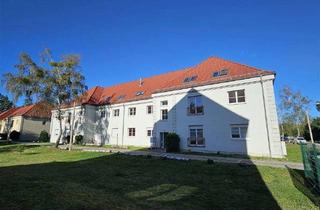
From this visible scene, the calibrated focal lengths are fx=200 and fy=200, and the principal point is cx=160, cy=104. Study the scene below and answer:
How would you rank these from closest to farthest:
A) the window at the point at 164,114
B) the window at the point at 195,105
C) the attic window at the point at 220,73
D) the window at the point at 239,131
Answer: the window at the point at 239,131, the attic window at the point at 220,73, the window at the point at 195,105, the window at the point at 164,114

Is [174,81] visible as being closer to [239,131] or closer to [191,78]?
[191,78]

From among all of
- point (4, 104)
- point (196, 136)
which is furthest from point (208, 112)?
point (4, 104)

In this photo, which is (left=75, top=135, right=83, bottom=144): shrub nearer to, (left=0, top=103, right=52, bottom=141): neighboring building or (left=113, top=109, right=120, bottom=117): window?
(left=113, top=109, right=120, bottom=117): window

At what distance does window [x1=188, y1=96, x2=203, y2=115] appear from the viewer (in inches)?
835

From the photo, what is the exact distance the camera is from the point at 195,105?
21625mm

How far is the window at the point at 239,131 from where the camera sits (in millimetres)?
18188

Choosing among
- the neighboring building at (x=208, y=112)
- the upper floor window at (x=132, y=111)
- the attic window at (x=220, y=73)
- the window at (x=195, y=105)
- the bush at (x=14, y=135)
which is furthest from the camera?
the bush at (x=14, y=135)

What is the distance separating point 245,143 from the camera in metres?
18.0

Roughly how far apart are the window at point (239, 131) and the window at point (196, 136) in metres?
3.15

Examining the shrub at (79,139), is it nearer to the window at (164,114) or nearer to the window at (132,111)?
the window at (132,111)

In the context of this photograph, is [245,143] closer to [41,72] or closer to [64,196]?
[64,196]

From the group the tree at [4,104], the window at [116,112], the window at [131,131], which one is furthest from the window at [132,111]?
the tree at [4,104]

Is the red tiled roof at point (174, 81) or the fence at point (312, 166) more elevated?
the red tiled roof at point (174, 81)

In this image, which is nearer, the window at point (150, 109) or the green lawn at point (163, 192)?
the green lawn at point (163, 192)
